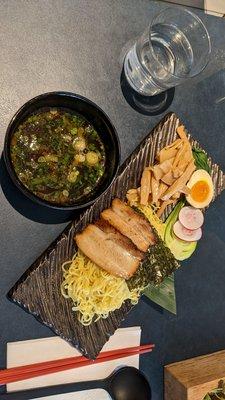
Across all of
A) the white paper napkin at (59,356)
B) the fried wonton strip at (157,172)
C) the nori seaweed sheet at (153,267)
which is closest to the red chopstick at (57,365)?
the white paper napkin at (59,356)

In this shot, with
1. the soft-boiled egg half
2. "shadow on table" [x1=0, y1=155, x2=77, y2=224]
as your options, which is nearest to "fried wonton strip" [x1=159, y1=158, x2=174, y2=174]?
the soft-boiled egg half

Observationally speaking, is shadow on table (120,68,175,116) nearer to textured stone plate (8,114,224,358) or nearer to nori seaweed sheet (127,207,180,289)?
textured stone plate (8,114,224,358)

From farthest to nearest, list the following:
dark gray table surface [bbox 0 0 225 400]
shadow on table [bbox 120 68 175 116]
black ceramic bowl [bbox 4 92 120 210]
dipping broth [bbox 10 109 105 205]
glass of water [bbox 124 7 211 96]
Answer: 1. shadow on table [bbox 120 68 175 116]
2. glass of water [bbox 124 7 211 96]
3. dark gray table surface [bbox 0 0 225 400]
4. dipping broth [bbox 10 109 105 205]
5. black ceramic bowl [bbox 4 92 120 210]

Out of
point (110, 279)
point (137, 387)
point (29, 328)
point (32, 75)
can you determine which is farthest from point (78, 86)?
point (137, 387)

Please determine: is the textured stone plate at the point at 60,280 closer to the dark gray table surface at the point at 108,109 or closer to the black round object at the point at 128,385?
the dark gray table surface at the point at 108,109

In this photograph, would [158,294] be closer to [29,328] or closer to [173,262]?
[173,262]

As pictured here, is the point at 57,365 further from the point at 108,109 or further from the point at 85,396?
the point at 108,109
